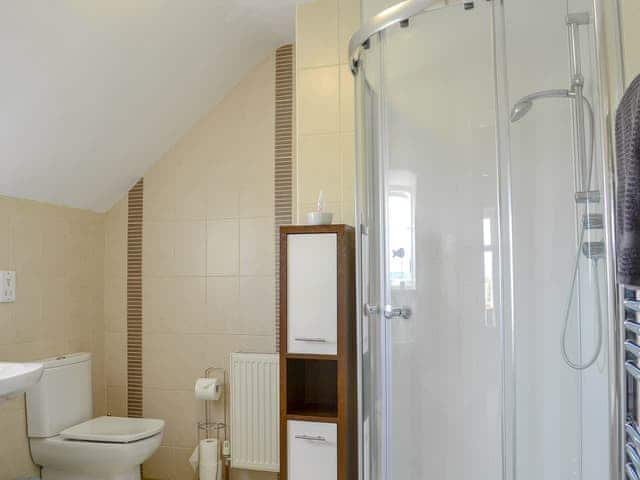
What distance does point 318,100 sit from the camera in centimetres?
268

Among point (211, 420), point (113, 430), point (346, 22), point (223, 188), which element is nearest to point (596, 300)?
point (346, 22)

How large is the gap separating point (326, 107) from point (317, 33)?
15.3 inches

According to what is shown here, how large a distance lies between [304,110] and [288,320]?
1078 mm

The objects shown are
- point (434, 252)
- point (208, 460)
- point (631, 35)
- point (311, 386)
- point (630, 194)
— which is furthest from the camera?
point (208, 460)

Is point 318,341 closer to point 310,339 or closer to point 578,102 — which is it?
point 310,339

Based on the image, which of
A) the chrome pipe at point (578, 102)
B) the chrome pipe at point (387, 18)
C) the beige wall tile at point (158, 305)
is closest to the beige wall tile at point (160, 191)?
the beige wall tile at point (158, 305)

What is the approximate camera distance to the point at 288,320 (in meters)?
2.33

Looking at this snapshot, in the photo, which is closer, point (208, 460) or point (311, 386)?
point (311, 386)

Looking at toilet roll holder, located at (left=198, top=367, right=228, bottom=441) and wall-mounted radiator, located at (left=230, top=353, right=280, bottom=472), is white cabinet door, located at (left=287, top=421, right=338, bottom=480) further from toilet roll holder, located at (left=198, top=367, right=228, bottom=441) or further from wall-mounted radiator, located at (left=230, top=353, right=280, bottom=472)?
toilet roll holder, located at (left=198, top=367, right=228, bottom=441)

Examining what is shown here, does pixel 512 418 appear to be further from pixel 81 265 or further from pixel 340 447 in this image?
pixel 81 265

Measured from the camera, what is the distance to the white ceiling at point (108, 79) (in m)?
2.20

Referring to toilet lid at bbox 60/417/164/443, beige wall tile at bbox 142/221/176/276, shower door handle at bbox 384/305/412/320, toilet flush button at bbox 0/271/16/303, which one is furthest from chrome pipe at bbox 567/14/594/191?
toilet flush button at bbox 0/271/16/303

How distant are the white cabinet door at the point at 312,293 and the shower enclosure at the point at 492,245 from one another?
0.92 ft

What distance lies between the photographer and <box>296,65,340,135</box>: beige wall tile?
8.69 ft
